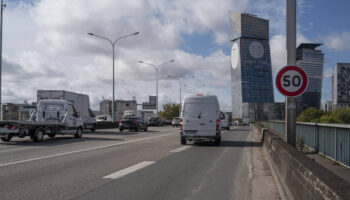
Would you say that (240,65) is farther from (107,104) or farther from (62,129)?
(62,129)

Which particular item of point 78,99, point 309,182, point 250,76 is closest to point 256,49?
point 250,76

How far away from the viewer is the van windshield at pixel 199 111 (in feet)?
57.6

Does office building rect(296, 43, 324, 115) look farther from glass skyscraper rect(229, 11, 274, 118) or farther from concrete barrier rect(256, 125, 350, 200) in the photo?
→ concrete barrier rect(256, 125, 350, 200)

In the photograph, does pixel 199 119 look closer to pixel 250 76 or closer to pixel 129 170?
pixel 129 170

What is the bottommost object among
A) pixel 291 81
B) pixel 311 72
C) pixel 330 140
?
pixel 330 140

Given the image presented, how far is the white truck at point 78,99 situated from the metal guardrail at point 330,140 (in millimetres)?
22691

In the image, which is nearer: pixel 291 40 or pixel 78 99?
pixel 291 40

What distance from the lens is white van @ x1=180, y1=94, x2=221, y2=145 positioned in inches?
685

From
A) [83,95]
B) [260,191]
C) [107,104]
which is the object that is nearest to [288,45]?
[260,191]

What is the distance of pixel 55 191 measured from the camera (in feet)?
21.0

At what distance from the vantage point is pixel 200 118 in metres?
17.5

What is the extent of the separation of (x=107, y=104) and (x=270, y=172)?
15290 centimetres

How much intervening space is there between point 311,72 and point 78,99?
116 meters

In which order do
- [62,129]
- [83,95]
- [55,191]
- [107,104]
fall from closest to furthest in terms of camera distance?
[55,191]
[62,129]
[83,95]
[107,104]
